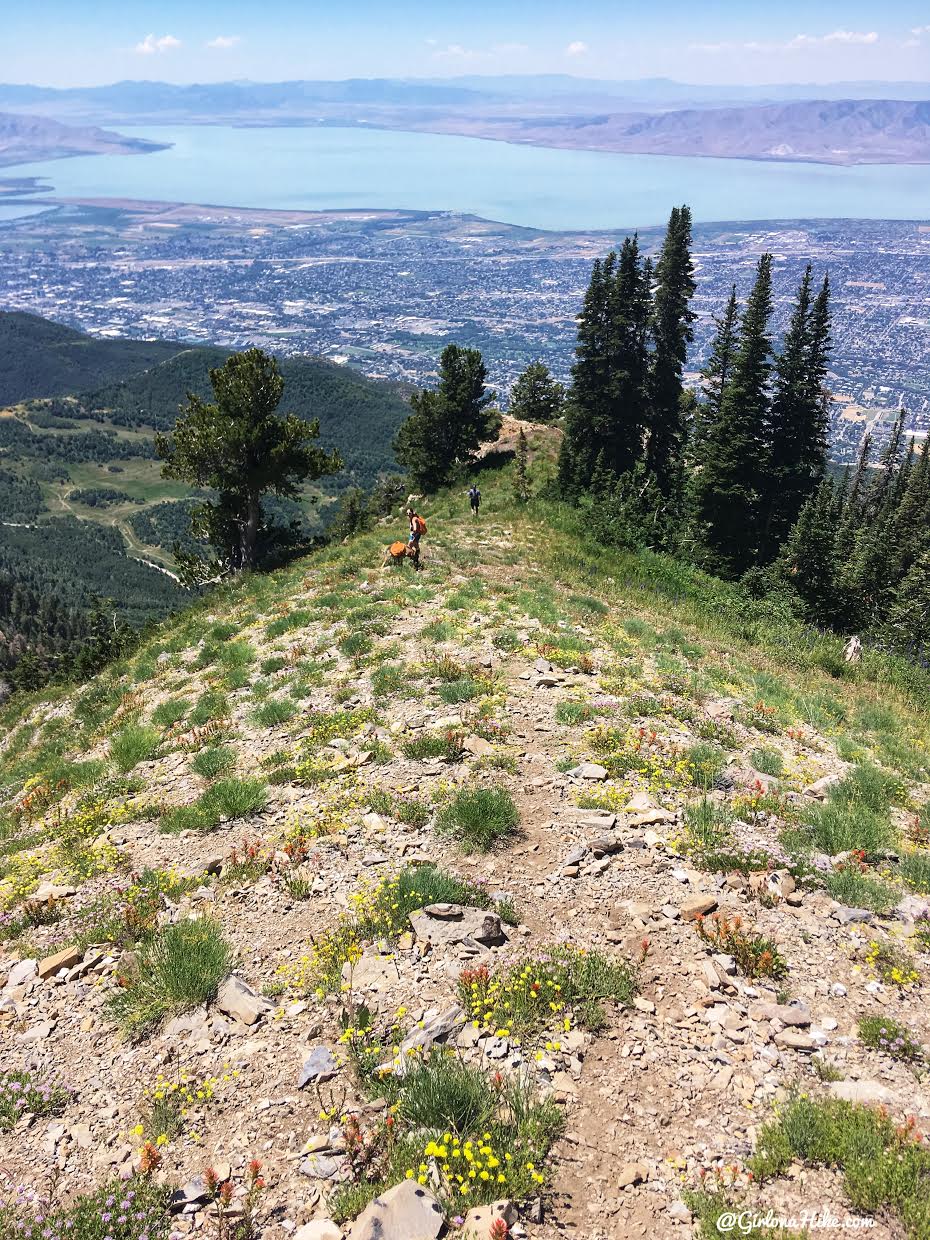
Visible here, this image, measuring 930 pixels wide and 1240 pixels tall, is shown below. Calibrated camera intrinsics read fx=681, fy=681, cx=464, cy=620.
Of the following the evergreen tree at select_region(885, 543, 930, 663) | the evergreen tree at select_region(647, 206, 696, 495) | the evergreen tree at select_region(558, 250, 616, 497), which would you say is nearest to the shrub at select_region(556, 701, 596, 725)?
the evergreen tree at select_region(885, 543, 930, 663)

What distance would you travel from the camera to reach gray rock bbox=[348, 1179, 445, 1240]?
15.4 feet

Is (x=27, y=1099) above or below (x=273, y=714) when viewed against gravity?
above

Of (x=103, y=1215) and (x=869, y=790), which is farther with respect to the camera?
(x=869, y=790)

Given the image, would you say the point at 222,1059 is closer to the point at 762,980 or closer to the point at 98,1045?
the point at 98,1045

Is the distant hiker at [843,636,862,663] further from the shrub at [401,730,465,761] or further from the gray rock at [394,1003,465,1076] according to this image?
the gray rock at [394,1003,465,1076]

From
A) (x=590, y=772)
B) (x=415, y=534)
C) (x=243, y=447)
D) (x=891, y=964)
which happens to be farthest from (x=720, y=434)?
(x=891, y=964)

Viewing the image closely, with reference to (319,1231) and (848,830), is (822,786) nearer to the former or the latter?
(848,830)

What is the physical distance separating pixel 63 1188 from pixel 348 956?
2.92 m

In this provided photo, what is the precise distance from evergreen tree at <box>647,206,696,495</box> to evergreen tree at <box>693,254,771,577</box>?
467 cm

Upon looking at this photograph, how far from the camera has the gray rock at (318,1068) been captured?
6.12m

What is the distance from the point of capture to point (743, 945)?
7.29 m

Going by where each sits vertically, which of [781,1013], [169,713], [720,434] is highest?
[720,434]

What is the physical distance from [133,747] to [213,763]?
2.47 meters

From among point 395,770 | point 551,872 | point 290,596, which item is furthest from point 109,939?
point 290,596
